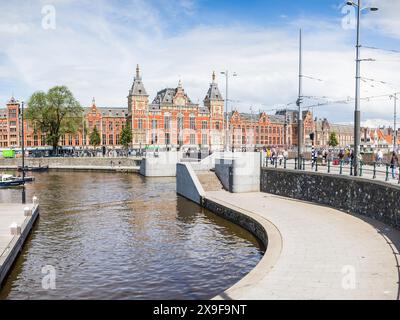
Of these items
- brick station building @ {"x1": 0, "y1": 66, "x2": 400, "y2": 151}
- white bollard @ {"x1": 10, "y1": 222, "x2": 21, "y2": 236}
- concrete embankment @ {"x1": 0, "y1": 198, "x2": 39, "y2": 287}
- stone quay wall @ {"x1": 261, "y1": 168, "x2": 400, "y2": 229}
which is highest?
brick station building @ {"x1": 0, "y1": 66, "x2": 400, "y2": 151}

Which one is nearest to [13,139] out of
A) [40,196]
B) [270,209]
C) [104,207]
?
[40,196]

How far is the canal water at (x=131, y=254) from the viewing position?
15.5 m

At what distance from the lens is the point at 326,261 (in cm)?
1487

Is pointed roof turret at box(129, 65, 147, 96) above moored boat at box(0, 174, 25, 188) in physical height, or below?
above

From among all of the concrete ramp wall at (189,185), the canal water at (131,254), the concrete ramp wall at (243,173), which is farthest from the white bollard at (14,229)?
the concrete ramp wall at (243,173)

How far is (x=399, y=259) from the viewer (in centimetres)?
1482

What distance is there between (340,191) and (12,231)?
57.8 ft

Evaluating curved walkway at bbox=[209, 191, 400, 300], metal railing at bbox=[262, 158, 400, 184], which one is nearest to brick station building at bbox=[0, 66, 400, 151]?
metal railing at bbox=[262, 158, 400, 184]

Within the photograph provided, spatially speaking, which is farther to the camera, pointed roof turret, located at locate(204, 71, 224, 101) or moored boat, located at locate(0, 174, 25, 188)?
pointed roof turret, located at locate(204, 71, 224, 101)

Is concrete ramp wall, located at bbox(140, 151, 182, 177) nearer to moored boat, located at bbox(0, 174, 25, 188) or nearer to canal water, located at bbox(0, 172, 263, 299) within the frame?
moored boat, located at bbox(0, 174, 25, 188)

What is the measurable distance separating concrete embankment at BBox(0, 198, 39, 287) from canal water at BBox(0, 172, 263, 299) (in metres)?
0.45

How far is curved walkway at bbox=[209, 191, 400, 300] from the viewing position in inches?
470

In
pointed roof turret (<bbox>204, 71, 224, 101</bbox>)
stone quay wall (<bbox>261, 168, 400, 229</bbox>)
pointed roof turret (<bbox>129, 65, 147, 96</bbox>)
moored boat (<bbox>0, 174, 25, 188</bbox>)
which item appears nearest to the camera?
stone quay wall (<bbox>261, 168, 400, 229</bbox>)

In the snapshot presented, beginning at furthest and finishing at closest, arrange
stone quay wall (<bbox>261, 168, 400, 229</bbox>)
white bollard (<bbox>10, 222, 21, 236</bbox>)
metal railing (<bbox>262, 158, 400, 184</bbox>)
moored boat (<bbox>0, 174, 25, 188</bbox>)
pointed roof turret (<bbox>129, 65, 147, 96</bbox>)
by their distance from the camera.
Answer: pointed roof turret (<bbox>129, 65, 147, 96</bbox>) → moored boat (<bbox>0, 174, 25, 188</bbox>) → metal railing (<bbox>262, 158, 400, 184</bbox>) → stone quay wall (<bbox>261, 168, 400, 229</bbox>) → white bollard (<bbox>10, 222, 21, 236</bbox>)
